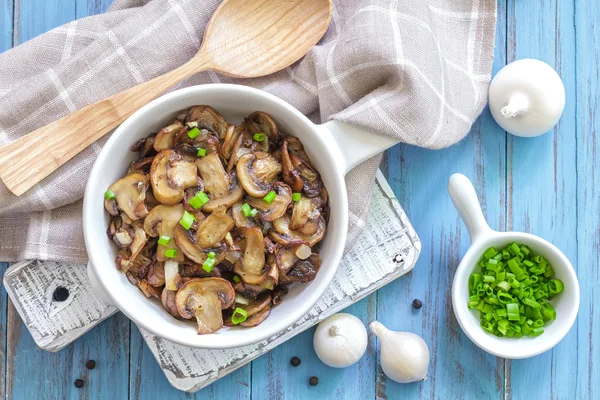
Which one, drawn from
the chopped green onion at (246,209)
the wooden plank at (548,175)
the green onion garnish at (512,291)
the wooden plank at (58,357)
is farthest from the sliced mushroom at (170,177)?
the wooden plank at (548,175)

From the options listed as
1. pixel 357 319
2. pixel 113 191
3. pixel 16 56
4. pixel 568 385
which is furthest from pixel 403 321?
pixel 16 56

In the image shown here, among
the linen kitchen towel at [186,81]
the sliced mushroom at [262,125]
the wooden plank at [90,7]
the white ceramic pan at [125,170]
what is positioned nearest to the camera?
the white ceramic pan at [125,170]

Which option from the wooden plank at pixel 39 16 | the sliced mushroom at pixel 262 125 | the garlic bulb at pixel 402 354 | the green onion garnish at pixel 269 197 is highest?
the wooden plank at pixel 39 16

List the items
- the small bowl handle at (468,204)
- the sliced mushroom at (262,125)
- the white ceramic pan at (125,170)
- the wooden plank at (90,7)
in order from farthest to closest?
the wooden plank at (90,7)
the small bowl handle at (468,204)
the sliced mushroom at (262,125)
the white ceramic pan at (125,170)

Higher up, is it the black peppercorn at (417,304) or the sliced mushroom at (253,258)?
the sliced mushroom at (253,258)

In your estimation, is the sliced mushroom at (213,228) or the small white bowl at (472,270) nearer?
the sliced mushroom at (213,228)

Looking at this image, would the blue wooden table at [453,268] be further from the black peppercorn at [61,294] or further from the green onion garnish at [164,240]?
the green onion garnish at [164,240]

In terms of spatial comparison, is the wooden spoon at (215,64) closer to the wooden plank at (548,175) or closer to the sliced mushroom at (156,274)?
the sliced mushroom at (156,274)
